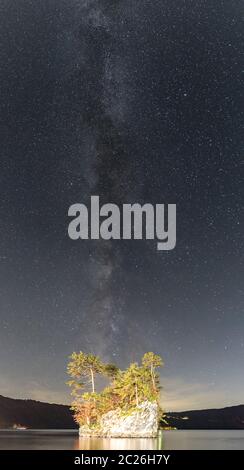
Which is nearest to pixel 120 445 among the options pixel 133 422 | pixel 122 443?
pixel 122 443

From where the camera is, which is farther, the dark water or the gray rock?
the gray rock

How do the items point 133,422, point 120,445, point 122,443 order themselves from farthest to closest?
point 133,422
point 122,443
point 120,445

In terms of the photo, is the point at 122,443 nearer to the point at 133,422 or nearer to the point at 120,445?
the point at 120,445

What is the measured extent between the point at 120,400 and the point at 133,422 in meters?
2.66

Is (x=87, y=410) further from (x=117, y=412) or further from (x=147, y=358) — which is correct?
(x=147, y=358)

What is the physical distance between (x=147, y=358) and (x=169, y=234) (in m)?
16.2

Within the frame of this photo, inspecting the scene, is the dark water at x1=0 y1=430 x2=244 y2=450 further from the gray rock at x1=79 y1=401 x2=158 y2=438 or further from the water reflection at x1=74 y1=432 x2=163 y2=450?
the gray rock at x1=79 y1=401 x2=158 y2=438

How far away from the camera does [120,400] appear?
6172cm

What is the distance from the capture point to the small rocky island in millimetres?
61281

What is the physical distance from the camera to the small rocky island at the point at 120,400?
61.3 m

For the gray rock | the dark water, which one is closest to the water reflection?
the dark water

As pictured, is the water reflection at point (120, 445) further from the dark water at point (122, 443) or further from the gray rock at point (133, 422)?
the gray rock at point (133, 422)

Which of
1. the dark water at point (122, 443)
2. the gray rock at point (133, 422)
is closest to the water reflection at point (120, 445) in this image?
the dark water at point (122, 443)
